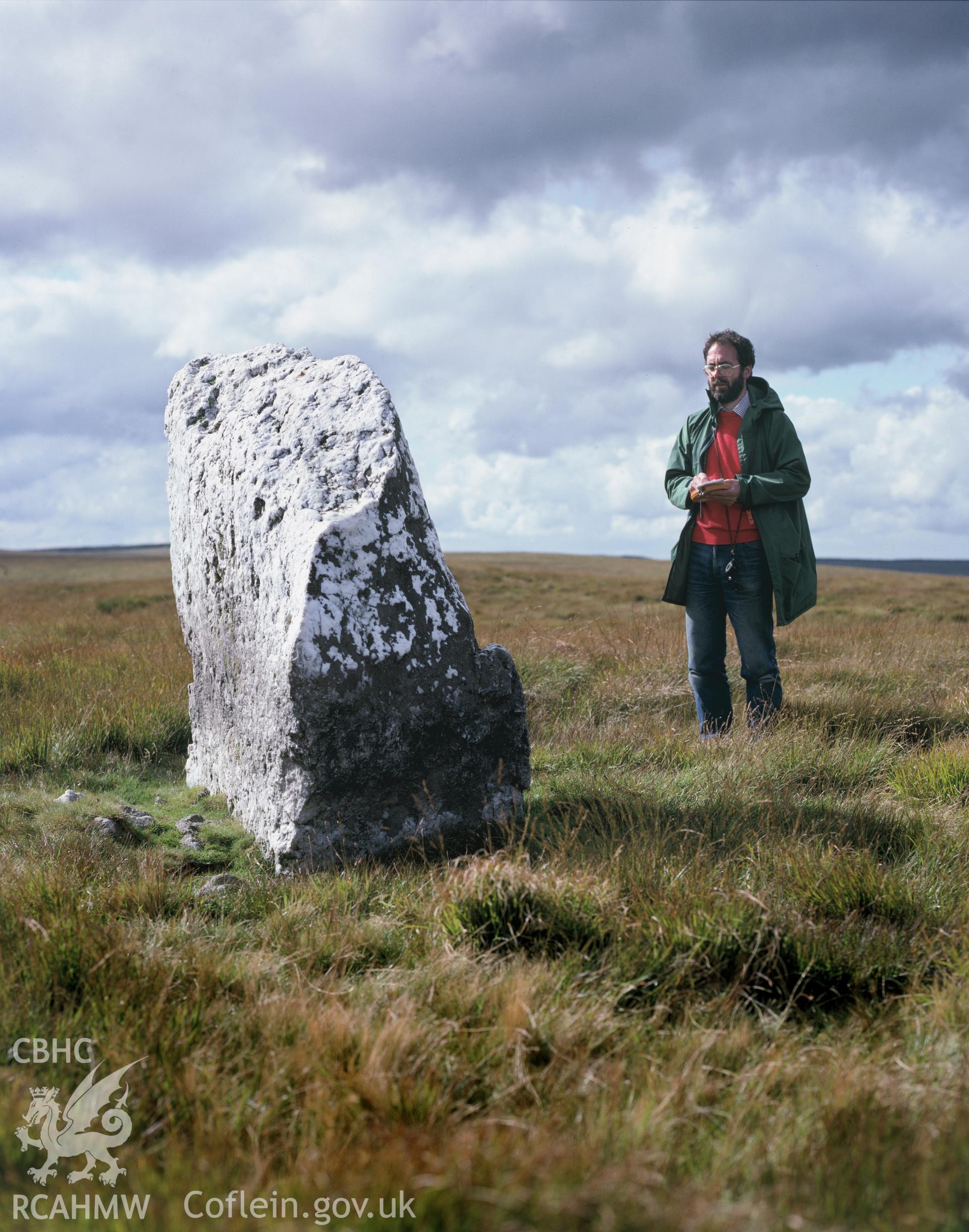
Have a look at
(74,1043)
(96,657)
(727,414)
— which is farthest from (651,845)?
(96,657)

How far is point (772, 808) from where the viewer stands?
4.34m

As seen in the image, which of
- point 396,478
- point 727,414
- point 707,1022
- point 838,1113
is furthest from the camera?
point 727,414

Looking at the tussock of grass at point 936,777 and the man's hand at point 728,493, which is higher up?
the man's hand at point 728,493

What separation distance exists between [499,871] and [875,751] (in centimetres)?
335

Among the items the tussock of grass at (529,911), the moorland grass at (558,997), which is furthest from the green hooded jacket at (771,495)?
the tussock of grass at (529,911)

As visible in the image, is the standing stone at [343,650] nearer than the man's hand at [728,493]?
Yes

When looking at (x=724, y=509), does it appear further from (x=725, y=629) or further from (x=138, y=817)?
(x=138, y=817)

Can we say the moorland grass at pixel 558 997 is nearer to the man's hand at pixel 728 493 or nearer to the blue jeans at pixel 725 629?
the blue jeans at pixel 725 629

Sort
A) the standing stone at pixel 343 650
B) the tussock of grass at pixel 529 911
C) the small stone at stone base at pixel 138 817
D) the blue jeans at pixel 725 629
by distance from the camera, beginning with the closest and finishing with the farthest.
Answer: the tussock of grass at pixel 529 911 < the standing stone at pixel 343 650 < the small stone at stone base at pixel 138 817 < the blue jeans at pixel 725 629

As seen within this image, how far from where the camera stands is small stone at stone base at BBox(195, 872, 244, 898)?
3.73m

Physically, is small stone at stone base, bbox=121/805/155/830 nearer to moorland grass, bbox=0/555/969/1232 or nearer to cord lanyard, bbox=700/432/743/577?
moorland grass, bbox=0/555/969/1232

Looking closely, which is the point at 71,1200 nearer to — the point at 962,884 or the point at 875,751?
the point at 962,884

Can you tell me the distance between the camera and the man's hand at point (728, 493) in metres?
5.52

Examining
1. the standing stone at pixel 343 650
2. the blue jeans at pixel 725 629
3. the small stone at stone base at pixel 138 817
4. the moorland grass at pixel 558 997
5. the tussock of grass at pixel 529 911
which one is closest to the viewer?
the moorland grass at pixel 558 997
